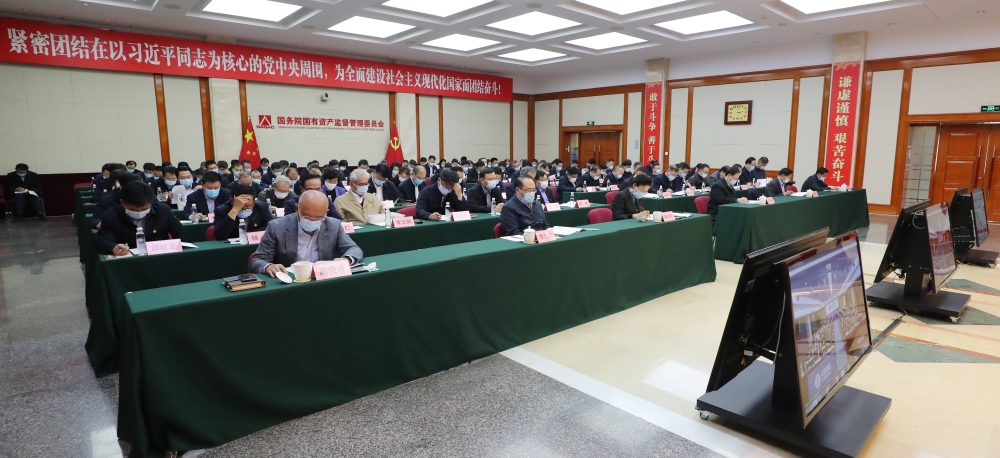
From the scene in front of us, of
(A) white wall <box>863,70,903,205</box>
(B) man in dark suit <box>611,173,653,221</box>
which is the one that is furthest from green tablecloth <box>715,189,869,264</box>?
(A) white wall <box>863,70,903,205</box>

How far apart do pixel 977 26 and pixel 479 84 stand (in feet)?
33.1

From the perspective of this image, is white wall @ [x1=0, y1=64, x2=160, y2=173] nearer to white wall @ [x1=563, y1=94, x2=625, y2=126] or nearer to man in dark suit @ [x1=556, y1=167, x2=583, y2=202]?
man in dark suit @ [x1=556, y1=167, x2=583, y2=202]

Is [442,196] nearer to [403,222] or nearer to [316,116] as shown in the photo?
[403,222]

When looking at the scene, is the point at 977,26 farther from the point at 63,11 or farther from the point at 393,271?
the point at 63,11

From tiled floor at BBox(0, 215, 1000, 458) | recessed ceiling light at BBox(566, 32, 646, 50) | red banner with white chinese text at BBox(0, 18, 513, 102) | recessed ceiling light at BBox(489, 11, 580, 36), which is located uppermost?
recessed ceiling light at BBox(566, 32, 646, 50)

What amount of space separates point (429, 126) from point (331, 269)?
37.3 feet

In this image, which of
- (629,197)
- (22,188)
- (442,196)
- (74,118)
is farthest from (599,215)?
(22,188)

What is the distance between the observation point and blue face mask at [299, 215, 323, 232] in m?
2.85

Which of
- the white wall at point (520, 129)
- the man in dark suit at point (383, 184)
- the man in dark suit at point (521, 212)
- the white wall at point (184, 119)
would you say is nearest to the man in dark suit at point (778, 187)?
the man in dark suit at point (521, 212)

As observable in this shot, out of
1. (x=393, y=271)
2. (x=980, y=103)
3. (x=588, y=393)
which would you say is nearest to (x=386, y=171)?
(x=393, y=271)

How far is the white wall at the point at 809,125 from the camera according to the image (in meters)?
10.3

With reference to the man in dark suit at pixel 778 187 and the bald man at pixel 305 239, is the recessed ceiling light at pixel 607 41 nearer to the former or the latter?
the man in dark suit at pixel 778 187

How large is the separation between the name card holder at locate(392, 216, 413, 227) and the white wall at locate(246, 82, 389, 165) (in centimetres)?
768

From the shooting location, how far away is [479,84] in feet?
46.2
